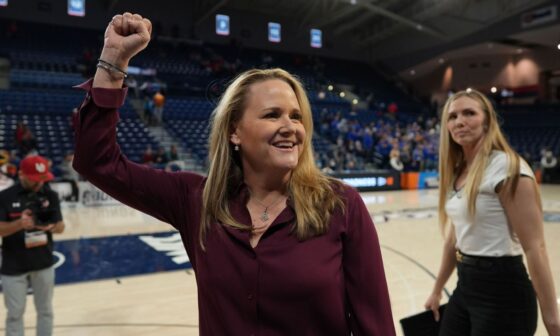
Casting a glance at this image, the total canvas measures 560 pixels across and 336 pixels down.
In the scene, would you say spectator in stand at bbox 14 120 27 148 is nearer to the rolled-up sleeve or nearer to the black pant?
the rolled-up sleeve

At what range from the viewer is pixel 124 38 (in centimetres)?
118

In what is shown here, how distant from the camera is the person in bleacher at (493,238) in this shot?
68.4 inches

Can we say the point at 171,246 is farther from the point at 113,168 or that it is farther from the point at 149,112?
the point at 149,112

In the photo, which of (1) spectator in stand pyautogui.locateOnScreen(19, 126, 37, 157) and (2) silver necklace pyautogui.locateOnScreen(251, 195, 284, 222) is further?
(1) spectator in stand pyautogui.locateOnScreen(19, 126, 37, 157)

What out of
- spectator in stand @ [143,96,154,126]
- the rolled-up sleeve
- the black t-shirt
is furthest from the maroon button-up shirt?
spectator in stand @ [143,96,154,126]

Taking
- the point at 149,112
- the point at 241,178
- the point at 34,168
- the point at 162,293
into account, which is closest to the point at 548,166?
the point at 149,112

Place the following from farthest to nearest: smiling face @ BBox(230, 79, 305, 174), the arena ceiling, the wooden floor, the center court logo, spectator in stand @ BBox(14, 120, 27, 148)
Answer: the arena ceiling, spectator in stand @ BBox(14, 120, 27, 148), the center court logo, the wooden floor, smiling face @ BBox(230, 79, 305, 174)

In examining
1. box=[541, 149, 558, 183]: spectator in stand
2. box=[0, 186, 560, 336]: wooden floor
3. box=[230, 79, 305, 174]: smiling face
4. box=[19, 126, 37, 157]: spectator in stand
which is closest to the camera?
box=[230, 79, 305, 174]: smiling face

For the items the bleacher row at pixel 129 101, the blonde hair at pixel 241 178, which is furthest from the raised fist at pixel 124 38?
the bleacher row at pixel 129 101

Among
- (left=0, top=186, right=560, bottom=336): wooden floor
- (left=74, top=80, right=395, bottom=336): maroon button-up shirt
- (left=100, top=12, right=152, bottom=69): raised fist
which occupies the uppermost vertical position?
(left=100, top=12, right=152, bottom=69): raised fist

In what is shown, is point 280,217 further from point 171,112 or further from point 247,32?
point 247,32

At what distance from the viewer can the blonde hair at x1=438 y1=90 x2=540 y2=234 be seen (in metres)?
1.78

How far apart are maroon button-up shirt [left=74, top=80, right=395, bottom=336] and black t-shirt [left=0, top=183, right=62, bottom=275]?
2162 mm

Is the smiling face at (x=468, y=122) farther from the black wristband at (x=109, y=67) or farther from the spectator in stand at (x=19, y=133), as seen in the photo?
the spectator in stand at (x=19, y=133)
